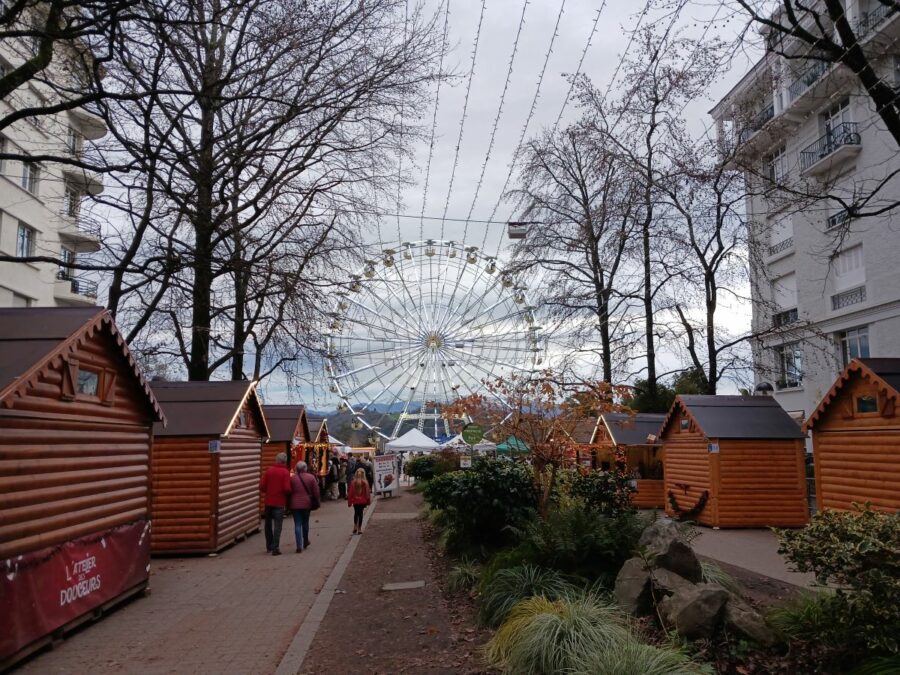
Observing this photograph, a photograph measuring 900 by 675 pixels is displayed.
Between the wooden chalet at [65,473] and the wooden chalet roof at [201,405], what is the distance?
15.4 ft

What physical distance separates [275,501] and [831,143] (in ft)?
82.1

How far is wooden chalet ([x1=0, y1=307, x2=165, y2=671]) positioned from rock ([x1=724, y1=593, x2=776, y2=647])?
6.49 metres

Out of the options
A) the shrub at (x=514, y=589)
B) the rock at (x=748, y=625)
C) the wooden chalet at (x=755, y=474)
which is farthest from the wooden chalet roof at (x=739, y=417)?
the rock at (x=748, y=625)

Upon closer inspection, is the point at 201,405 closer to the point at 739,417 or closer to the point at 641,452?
the point at 739,417

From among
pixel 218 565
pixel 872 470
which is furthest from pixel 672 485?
pixel 218 565

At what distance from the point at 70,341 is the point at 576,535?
20.8ft

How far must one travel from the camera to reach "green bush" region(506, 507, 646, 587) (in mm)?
8914

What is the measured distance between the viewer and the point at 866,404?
13234 millimetres

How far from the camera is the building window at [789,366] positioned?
81.9 ft

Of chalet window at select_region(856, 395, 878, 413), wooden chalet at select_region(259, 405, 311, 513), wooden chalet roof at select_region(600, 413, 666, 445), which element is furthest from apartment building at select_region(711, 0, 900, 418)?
wooden chalet at select_region(259, 405, 311, 513)

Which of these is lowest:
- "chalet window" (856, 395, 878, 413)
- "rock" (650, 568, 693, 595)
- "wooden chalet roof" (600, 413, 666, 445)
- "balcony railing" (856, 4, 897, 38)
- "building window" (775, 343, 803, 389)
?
"rock" (650, 568, 693, 595)

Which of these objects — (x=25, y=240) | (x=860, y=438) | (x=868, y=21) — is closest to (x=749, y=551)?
(x=860, y=438)

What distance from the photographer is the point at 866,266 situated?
26484 millimetres

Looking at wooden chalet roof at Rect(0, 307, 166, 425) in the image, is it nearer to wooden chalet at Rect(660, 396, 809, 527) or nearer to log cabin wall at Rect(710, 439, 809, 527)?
wooden chalet at Rect(660, 396, 809, 527)
